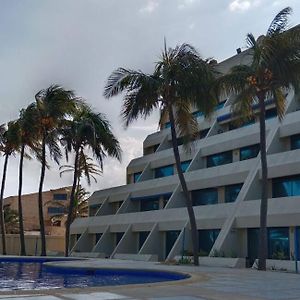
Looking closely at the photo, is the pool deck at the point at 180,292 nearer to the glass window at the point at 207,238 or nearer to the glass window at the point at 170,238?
the glass window at the point at 207,238

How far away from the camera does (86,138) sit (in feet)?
127

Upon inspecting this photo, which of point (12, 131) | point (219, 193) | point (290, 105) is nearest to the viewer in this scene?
point (290, 105)

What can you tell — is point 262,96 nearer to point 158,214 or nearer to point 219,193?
point 219,193

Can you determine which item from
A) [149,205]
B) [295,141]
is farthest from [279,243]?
[149,205]

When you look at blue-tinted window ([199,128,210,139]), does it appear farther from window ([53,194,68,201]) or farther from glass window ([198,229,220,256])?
window ([53,194,68,201])

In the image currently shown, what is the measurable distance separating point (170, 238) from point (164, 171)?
27.4 ft

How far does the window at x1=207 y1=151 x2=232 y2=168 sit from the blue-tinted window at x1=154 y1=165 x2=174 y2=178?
4.72 m

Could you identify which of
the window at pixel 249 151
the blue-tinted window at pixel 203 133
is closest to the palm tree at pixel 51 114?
the blue-tinted window at pixel 203 133

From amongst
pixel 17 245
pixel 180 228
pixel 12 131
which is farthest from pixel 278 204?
pixel 17 245

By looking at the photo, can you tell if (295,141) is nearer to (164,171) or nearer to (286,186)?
(286,186)

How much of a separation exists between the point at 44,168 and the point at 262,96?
19516 millimetres

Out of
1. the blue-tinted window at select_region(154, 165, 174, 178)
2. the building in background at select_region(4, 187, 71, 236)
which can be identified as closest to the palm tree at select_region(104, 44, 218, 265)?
the blue-tinted window at select_region(154, 165, 174, 178)

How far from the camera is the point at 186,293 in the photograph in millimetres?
12484

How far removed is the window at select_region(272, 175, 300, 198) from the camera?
29.3 m
